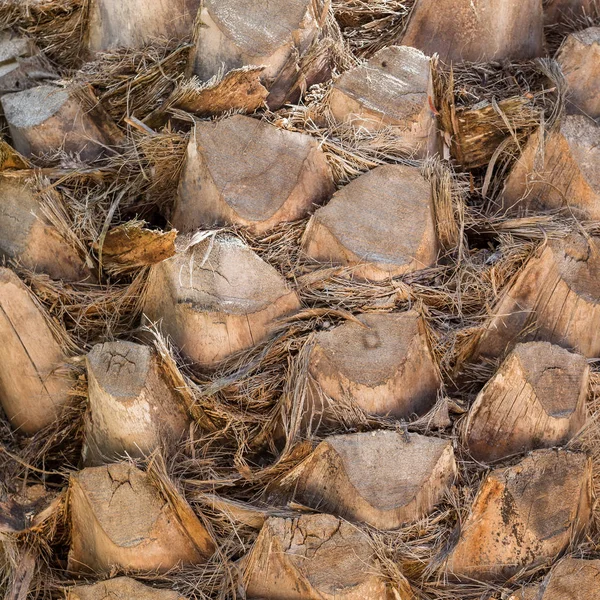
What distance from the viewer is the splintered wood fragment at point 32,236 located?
2.78 m

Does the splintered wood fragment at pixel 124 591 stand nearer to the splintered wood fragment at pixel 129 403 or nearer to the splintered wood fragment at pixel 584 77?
the splintered wood fragment at pixel 129 403

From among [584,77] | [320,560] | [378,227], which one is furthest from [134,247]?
[584,77]

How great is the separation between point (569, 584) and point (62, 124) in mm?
1868

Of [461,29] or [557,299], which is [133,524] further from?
[461,29]

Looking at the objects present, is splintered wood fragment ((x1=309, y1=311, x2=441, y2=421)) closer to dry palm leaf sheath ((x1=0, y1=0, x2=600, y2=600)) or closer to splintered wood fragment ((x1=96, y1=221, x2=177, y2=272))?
dry palm leaf sheath ((x1=0, y1=0, x2=600, y2=600))

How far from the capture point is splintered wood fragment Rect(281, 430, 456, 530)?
2.55 metres

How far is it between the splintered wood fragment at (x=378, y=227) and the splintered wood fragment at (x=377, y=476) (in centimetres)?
45

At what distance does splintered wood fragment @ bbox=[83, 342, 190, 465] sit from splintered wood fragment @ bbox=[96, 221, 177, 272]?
→ 241 mm

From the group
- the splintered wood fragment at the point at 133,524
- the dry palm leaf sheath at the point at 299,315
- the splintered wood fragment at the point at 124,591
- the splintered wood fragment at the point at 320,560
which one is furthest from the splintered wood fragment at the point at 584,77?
the splintered wood fragment at the point at 124,591

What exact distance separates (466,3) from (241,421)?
1402 millimetres

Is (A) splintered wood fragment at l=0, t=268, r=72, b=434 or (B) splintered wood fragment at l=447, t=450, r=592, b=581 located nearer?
(B) splintered wood fragment at l=447, t=450, r=592, b=581

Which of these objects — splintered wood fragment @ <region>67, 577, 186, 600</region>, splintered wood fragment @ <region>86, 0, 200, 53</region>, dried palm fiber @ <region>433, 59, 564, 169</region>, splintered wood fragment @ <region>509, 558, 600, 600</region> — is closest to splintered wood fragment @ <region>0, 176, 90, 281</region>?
splintered wood fragment @ <region>86, 0, 200, 53</region>

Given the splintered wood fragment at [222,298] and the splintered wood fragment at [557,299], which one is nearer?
the splintered wood fragment at [222,298]

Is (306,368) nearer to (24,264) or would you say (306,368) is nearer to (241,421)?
(241,421)
